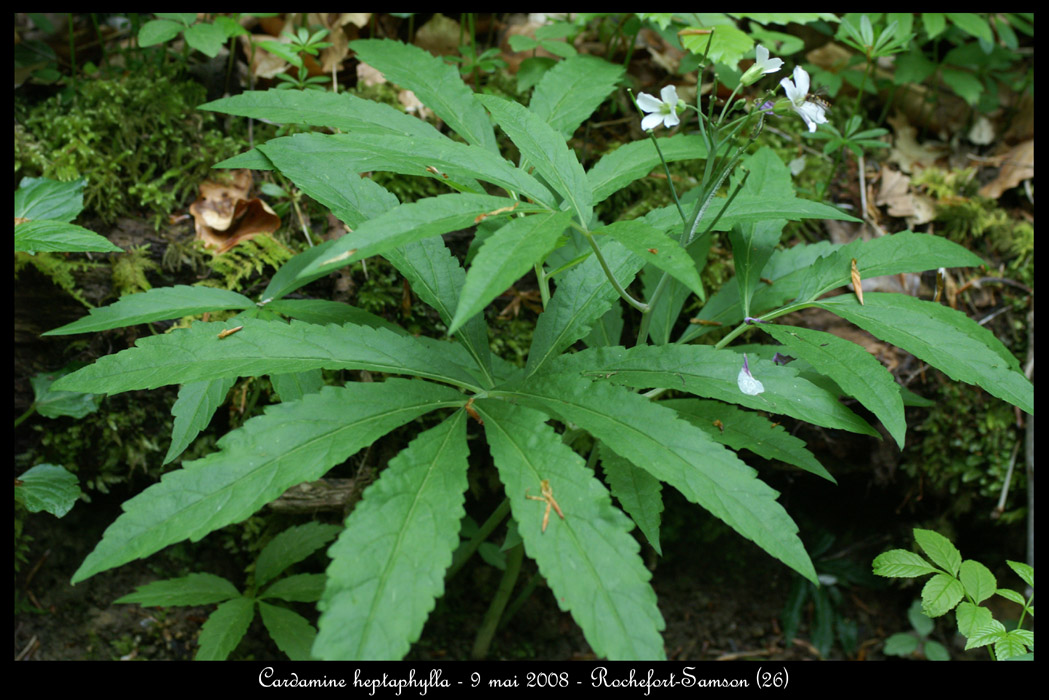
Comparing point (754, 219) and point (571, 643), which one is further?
point (571, 643)

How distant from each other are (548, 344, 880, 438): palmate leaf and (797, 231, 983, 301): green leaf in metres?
0.35

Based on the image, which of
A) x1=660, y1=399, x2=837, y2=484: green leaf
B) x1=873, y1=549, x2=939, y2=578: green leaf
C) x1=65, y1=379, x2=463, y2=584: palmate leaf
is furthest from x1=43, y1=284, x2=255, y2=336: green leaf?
x1=873, y1=549, x2=939, y2=578: green leaf

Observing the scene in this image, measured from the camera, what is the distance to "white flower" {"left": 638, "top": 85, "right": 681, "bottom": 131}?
1490mm

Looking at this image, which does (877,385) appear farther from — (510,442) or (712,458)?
(510,442)

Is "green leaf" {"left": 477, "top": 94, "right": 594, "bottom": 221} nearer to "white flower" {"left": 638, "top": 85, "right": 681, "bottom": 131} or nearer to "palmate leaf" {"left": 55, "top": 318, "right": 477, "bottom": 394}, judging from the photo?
"white flower" {"left": 638, "top": 85, "right": 681, "bottom": 131}

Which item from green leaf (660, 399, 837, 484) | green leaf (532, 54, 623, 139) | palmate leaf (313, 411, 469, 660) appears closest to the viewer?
palmate leaf (313, 411, 469, 660)

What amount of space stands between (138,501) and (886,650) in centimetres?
274

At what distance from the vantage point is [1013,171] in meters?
2.77

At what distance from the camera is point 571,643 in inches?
101

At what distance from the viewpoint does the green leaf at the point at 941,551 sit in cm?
177

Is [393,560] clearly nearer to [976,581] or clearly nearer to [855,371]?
[855,371]

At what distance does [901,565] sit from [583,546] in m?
1.07
